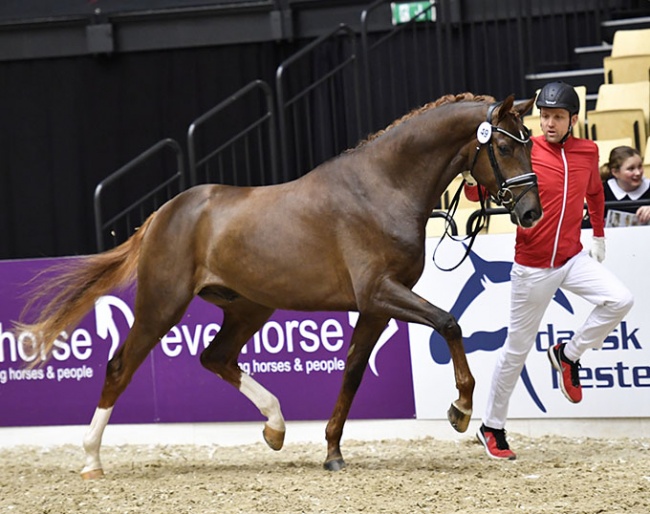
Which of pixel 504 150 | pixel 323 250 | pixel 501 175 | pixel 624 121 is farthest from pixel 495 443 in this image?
pixel 624 121

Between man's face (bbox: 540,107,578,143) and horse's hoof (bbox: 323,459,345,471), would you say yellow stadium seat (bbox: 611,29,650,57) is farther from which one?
horse's hoof (bbox: 323,459,345,471)

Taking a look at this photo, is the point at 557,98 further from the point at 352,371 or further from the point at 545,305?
the point at 352,371

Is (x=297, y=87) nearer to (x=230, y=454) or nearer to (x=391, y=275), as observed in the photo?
Answer: (x=230, y=454)

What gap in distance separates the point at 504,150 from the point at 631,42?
5003 millimetres

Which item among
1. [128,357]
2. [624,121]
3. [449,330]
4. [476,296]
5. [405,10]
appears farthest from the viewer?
[405,10]

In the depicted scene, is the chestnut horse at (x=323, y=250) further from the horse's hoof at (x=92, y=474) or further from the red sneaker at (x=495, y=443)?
the red sneaker at (x=495, y=443)

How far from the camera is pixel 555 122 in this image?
6.29 meters

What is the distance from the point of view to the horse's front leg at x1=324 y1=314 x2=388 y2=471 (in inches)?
257

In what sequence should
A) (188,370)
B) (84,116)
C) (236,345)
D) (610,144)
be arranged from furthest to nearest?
1. (84,116)
2. (610,144)
3. (188,370)
4. (236,345)

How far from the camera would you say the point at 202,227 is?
6852 mm

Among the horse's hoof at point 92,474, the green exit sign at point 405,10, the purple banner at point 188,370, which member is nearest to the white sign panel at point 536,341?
the purple banner at point 188,370

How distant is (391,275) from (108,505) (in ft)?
6.07

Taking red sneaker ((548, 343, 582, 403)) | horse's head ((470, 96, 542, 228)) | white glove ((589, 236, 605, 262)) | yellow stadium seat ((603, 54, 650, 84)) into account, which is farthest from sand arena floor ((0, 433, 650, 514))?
yellow stadium seat ((603, 54, 650, 84))

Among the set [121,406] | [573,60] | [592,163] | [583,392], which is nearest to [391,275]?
[592,163]
